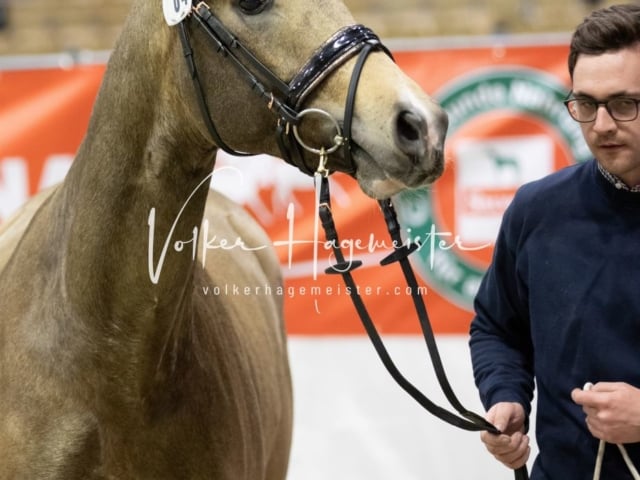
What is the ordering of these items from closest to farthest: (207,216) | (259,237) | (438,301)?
(207,216)
(259,237)
(438,301)

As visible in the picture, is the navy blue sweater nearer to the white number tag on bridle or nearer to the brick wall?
the white number tag on bridle

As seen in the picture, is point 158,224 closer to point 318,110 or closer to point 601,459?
point 318,110

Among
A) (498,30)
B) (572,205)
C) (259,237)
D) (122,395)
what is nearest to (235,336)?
(122,395)

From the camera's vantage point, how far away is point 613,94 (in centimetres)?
208

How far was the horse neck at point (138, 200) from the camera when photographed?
2.23m

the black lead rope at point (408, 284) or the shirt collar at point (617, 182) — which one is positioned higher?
the shirt collar at point (617, 182)

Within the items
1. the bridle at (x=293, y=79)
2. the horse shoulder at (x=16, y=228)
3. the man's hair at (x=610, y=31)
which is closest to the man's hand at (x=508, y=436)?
the bridle at (x=293, y=79)

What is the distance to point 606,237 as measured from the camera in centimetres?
220

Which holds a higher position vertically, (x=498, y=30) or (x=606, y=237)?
(x=498, y=30)

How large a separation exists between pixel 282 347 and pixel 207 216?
55cm

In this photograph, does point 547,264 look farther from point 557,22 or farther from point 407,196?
point 557,22

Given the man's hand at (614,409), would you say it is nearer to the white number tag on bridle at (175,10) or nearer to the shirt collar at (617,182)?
the shirt collar at (617,182)

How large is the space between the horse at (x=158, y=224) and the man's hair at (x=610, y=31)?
43 cm

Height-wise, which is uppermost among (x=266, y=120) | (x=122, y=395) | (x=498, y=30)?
(x=498, y=30)
